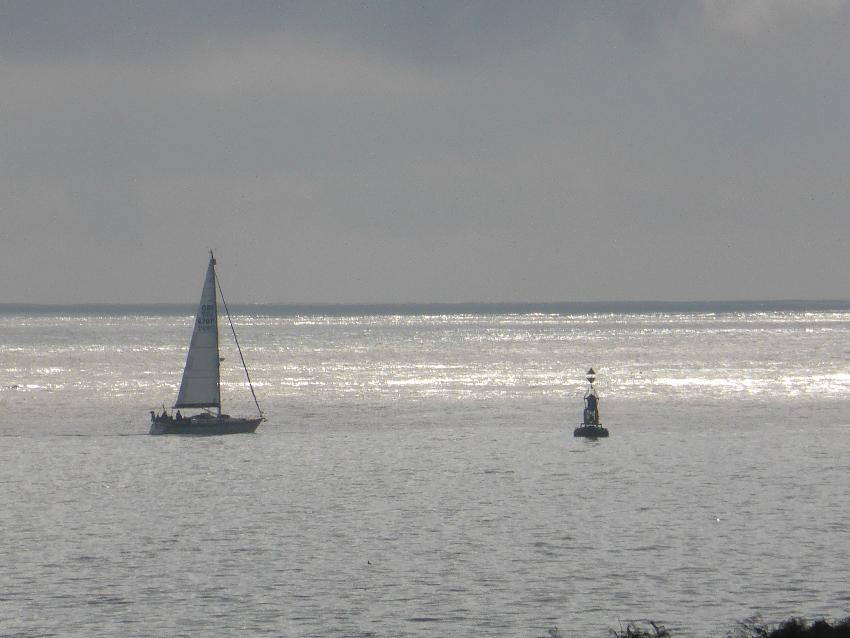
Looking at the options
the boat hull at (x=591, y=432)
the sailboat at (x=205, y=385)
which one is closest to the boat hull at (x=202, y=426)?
the sailboat at (x=205, y=385)

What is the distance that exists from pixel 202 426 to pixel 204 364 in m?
4.18

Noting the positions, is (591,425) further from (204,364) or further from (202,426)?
(204,364)

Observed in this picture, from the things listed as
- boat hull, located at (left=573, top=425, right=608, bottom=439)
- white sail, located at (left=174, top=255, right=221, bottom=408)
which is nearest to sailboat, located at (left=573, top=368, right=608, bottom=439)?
boat hull, located at (left=573, top=425, right=608, bottom=439)

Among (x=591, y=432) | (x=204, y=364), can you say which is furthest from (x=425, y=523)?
(x=204, y=364)

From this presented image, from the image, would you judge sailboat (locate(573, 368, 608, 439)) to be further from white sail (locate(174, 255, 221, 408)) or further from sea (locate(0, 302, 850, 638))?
white sail (locate(174, 255, 221, 408))

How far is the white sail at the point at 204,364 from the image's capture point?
9612cm

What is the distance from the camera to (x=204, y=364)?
316ft

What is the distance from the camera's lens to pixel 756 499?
61750 mm

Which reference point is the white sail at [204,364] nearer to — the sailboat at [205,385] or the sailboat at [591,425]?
the sailboat at [205,385]

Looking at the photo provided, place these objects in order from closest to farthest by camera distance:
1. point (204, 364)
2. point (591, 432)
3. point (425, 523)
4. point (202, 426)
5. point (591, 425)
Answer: point (425, 523)
point (591, 432)
point (591, 425)
point (202, 426)
point (204, 364)

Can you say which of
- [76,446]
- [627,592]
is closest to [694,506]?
[627,592]

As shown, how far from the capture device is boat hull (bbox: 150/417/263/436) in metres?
94.6

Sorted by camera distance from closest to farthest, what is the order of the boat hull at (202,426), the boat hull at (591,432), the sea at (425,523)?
the sea at (425,523), the boat hull at (591,432), the boat hull at (202,426)

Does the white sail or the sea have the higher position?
the white sail
